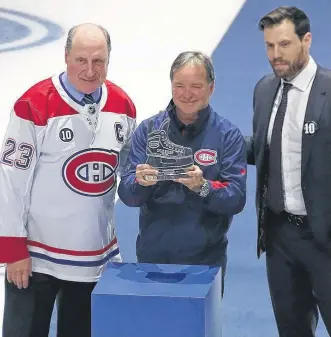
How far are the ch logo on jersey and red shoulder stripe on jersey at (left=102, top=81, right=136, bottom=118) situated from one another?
56 millimetres

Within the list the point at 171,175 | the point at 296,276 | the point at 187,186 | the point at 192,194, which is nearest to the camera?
the point at 171,175

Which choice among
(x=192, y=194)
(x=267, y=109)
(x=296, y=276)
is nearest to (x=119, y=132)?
(x=192, y=194)

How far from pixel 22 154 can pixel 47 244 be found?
397mm

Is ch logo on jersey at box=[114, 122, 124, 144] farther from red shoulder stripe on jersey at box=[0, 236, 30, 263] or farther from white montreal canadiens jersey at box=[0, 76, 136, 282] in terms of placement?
red shoulder stripe on jersey at box=[0, 236, 30, 263]

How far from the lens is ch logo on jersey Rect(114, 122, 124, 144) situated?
3.61m

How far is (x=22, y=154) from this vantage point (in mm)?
3445

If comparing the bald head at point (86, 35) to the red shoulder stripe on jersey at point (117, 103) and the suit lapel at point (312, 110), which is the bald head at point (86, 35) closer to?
the red shoulder stripe on jersey at point (117, 103)

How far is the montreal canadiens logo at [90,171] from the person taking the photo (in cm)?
352

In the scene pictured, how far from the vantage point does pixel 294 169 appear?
3.59 metres

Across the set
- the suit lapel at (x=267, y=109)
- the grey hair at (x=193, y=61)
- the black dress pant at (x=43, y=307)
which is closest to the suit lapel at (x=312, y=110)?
the suit lapel at (x=267, y=109)

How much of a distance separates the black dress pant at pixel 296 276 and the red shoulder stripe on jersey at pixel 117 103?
2.41 feet

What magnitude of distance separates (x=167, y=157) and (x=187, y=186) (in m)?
0.16

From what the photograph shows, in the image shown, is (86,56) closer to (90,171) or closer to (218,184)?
(90,171)

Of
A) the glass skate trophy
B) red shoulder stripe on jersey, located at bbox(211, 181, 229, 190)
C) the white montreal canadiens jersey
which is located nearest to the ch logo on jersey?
the white montreal canadiens jersey
